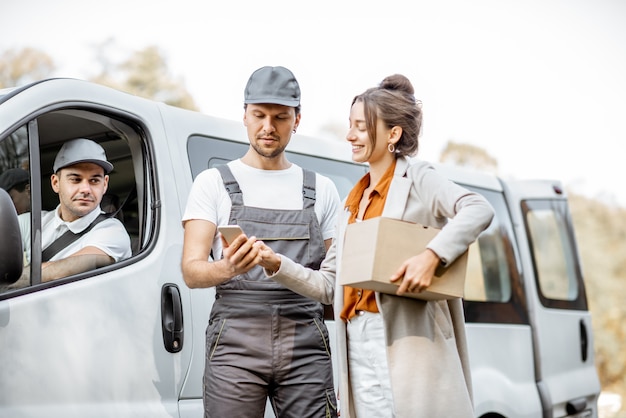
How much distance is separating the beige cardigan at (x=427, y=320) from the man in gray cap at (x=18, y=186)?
975mm

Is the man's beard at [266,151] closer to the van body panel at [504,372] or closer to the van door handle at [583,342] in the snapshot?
the van body panel at [504,372]

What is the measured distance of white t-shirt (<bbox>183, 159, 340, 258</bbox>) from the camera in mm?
2842

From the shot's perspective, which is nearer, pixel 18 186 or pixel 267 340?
pixel 267 340

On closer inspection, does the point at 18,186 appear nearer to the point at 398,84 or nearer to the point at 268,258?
the point at 268,258

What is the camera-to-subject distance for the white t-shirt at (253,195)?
284 cm

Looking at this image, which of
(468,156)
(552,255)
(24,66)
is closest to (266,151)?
(552,255)

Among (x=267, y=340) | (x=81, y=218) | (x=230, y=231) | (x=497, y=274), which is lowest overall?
(x=267, y=340)

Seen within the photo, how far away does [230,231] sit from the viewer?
249 cm

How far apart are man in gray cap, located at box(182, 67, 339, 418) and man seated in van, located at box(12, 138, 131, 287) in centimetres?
52

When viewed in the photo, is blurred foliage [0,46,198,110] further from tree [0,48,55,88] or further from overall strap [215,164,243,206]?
overall strap [215,164,243,206]

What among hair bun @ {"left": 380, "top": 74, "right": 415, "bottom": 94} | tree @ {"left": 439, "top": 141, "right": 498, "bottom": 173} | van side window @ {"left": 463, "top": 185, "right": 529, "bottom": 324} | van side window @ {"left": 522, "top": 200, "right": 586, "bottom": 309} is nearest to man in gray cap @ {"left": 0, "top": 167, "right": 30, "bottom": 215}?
hair bun @ {"left": 380, "top": 74, "right": 415, "bottom": 94}

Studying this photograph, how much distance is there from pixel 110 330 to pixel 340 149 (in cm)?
197

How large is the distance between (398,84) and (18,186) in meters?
1.41

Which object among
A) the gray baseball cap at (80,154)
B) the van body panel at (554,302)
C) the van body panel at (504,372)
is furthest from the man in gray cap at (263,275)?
the van body panel at (554,302)
